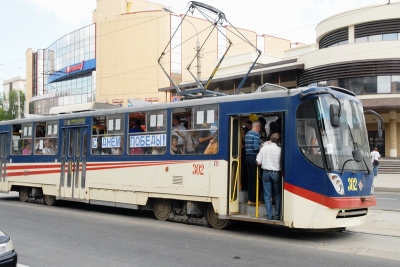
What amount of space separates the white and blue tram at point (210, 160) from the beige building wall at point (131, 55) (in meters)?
40.9

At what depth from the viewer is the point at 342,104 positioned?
9.30 m

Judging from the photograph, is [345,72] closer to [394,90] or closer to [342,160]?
[394,90]

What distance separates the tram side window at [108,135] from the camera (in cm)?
1260

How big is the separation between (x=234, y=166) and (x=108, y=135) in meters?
4.45

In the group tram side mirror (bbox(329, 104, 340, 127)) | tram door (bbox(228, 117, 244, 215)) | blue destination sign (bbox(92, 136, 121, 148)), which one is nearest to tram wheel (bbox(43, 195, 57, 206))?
blue destination sign (bbox(92, 136, 121, 148))

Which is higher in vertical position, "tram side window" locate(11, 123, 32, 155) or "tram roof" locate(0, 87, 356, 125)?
"tram roof" locate(0, 87, 356, 125)

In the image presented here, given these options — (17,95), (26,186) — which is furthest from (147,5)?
(26,186)

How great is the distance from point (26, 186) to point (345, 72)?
79.9 ft

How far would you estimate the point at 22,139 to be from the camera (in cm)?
1639

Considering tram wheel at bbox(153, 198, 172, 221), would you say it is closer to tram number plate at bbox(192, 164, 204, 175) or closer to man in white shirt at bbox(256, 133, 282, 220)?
tram number plate at bbox(192, 164, 204, 175)

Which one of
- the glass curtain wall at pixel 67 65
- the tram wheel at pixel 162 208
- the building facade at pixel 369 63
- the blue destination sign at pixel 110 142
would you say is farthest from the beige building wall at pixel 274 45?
the tram wheel at pixel 162 208

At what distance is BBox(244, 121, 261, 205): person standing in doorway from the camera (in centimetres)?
976

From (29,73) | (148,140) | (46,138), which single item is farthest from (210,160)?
(29,73)

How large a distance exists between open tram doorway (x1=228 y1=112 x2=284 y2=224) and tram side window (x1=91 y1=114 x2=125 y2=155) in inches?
145
